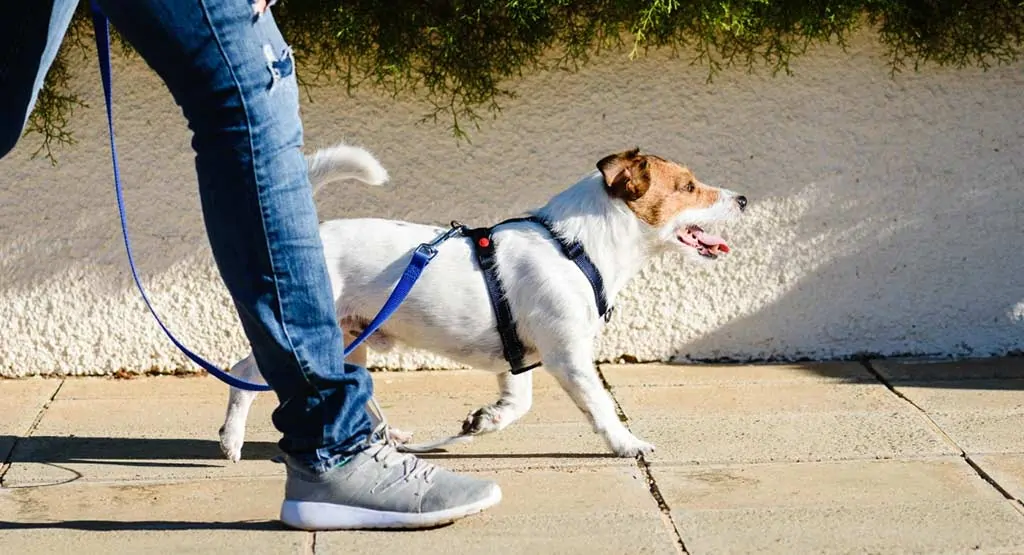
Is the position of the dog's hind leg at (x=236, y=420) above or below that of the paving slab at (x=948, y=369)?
above

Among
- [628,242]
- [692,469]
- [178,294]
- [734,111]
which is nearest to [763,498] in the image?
[692,469]

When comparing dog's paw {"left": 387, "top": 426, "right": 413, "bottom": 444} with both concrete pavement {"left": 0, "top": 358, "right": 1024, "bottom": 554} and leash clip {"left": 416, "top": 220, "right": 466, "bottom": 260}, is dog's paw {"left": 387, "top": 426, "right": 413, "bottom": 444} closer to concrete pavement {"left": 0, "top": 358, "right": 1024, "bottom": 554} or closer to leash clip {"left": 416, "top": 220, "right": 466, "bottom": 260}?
concrete pavement {"left": 0, "top": 358, "right": 1024, "bottom": 554}

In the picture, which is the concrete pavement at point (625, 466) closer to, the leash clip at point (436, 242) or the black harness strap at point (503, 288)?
the black harness strap at point (503, 288)

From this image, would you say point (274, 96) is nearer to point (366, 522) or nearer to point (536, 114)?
point (366, 522)

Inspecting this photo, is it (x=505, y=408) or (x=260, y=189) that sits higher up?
(x=260, y=189)

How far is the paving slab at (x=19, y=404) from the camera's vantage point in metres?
4.60

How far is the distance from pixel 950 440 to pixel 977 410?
1.62 feet

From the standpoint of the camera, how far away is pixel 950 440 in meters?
4.37

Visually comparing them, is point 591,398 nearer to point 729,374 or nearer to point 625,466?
point 625,466

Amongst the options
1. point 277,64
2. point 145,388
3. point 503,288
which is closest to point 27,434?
point 145,388

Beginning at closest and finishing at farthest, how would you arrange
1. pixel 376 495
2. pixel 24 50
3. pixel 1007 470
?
pixel 24 50 < pixel 376 495 < pixel 1007 470

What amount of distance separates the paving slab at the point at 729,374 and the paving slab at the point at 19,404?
2.32 metres

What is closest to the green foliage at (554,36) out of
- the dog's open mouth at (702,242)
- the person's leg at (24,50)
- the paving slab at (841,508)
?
the dog's open mouth at (702,242)

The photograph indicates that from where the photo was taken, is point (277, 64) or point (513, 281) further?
point (513, 281)
